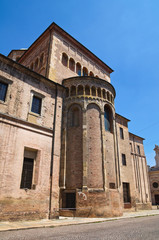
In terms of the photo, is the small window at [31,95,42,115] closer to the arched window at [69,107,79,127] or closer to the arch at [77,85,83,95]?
the arched window at [69,107,79,127]

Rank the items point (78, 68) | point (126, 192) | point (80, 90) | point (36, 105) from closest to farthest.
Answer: point (36, 105), point (80, 90), point (126, 192), point (78, 68)

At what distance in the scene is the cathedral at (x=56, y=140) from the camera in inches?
457

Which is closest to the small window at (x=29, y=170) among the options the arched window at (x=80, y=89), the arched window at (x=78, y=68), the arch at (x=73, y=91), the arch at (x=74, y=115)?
the arch at (x=74, y=115)

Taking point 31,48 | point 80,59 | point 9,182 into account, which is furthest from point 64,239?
point 31,48

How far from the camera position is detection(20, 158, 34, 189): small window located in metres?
12.0

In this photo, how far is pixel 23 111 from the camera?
13023 mm

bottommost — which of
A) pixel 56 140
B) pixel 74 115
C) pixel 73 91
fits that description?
pixel 56 140

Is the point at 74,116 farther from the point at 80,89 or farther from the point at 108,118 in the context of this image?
the point at 108,118

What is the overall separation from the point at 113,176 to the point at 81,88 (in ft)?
29.9

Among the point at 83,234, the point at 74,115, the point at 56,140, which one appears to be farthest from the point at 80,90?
the point at 83,234

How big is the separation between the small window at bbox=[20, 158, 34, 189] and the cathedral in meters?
0.06

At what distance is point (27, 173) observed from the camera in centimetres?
A: 1231

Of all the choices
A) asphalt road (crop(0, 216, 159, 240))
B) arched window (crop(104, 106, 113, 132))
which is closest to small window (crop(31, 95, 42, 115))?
arched window (crop(104, 106, 113, 132))

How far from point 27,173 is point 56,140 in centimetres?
338
